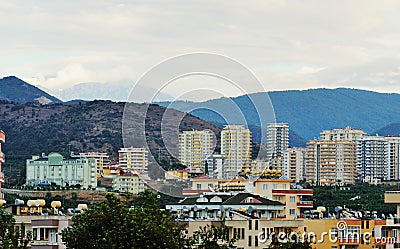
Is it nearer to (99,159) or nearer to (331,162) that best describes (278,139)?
(331,162)

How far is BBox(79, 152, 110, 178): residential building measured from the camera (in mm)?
104162

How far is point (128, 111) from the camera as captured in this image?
123000 millimetres

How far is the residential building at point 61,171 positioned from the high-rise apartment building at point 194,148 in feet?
27.9

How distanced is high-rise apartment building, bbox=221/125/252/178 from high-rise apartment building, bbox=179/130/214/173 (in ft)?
4.75

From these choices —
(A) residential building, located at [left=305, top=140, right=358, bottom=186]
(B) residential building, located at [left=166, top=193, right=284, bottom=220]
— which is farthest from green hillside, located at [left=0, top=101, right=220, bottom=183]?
(B) residential building, located at [left=166, top=193, right=284, bottom=220]

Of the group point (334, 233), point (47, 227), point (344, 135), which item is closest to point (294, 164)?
point (344, 135)

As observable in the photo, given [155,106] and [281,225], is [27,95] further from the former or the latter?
[281,225]

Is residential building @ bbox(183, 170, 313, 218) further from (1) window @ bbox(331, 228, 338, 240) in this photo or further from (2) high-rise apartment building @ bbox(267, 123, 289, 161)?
(2) high-rise apartment building @ bbox(267, 123, 289, 161)

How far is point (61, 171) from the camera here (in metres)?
100

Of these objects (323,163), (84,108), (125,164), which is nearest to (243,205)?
(125,164)

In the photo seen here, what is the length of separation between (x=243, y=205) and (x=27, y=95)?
163058mm

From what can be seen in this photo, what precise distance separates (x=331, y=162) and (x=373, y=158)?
536 centimetres

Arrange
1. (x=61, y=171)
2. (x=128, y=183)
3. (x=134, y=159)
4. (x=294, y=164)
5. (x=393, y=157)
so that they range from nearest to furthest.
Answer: (x=128, y=183) → (x=61, y=171) → (x=134, y=159) → (x=294, y=164) → (x=393, y=157)

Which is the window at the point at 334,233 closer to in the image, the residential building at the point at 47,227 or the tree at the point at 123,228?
the residential building at the point at 47,227
